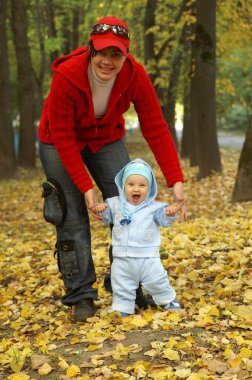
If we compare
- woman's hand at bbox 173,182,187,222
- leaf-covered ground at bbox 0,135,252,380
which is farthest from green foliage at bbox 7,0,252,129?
woman's hand at bbox 173,182,187,222

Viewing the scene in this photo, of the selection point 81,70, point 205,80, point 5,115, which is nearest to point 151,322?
point 81,70

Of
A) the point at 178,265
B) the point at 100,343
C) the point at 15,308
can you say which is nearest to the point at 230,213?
the point at 178,265

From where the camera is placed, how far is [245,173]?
9.18 metres

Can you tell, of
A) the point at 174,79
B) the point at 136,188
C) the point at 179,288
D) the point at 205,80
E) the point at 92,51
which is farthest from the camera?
the point at 174,79

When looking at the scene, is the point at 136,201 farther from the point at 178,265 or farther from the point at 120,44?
the point at 178,265

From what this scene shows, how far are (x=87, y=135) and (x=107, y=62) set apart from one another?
619 mm

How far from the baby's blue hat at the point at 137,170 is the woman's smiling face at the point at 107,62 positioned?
26.6 inches

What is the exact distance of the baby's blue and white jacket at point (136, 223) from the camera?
Result: 4168 mm

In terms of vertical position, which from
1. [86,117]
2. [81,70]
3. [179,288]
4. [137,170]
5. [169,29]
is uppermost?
[169,29]

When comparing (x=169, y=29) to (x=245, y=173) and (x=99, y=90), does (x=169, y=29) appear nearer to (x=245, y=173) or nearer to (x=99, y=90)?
(x=245, y=173)

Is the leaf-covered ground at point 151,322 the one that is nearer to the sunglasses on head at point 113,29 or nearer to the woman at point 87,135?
the woman at point 87,135

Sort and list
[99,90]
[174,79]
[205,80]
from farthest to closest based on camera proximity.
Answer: [174,79] → [205,80] → [99,90]

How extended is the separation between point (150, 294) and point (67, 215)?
901 millimetres

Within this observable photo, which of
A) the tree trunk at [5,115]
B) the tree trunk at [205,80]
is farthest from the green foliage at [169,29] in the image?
the tree trunk at [5,115]
